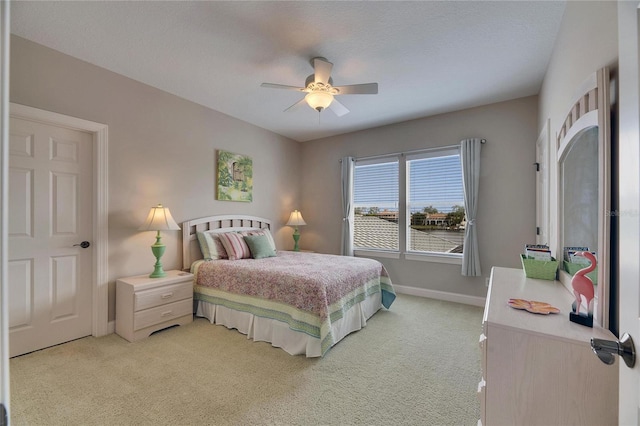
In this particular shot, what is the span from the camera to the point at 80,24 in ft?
7.19

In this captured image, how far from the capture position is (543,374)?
1.01 metres

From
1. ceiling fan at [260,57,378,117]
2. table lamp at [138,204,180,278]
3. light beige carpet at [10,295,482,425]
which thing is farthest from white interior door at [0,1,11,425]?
table lamp at [138,204,180,278]

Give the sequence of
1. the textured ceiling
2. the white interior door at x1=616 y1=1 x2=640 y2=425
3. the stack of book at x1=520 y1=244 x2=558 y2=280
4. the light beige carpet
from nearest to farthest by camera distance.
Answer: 1. the white interior door at x1=616 y1=1 x2=640 y2=425
2. the light beige carpet
3. the stack of book at x1=520 y1=244 x2=558 y2=280
4. the textured ceiling

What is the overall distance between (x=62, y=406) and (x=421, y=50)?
3.81 metres

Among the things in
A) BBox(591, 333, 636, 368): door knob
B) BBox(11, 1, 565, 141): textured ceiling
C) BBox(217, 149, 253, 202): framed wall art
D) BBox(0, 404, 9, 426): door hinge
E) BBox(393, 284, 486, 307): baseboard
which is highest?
BBox(11, 1, 565, 141): textured ceiling

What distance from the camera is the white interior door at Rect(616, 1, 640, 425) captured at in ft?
1.99

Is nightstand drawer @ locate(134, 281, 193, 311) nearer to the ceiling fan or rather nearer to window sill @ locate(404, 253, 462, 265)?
the ceiling fan

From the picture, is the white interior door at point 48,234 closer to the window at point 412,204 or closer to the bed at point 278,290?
the bed at point 278,290

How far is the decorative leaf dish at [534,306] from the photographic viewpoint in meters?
1.20

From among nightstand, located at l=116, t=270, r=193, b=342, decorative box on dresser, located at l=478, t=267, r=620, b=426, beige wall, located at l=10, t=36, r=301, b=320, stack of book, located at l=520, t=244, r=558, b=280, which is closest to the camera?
decorative box on dresser, located at l=478, t=267, r=620, b=426

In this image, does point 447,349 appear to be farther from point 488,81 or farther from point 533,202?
point 488,81

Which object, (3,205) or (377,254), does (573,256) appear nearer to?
(3,205)

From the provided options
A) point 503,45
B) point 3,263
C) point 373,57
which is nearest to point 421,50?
point 373,57

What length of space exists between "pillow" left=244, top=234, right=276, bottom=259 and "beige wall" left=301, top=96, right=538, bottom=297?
1.97 meters
